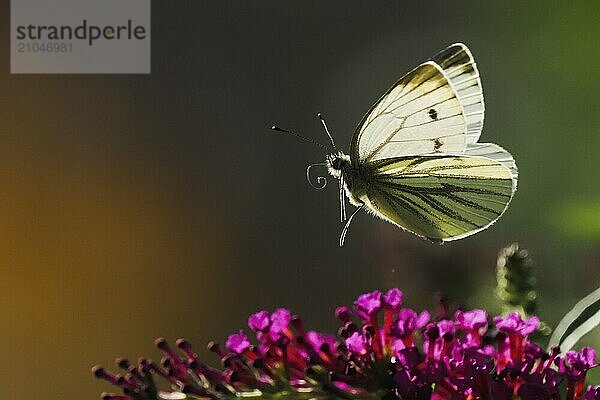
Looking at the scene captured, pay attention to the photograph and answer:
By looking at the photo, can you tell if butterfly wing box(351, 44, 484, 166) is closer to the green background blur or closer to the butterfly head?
the butterfly head

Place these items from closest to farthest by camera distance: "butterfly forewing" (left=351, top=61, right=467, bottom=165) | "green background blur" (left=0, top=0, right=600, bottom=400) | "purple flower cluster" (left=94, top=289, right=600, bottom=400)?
"purple flower cluster" (left=94, top=289, right=600, bottom=400) → "butterfly forewing" (left=351, top=61, right=467, bottom=165) → "green background blur" (left=0, top=0, right=600, bottom=400)

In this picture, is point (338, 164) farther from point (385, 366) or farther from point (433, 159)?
point (385, 366)

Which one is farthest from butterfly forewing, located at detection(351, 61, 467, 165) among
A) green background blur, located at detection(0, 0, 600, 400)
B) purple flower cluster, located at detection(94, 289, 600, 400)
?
green background blur, located at detection(0, 0, 600, 400)

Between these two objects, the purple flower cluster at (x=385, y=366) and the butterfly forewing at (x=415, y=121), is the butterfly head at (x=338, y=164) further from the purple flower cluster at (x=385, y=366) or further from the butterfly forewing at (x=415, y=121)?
the purple flower cluster at (x=385, y=366)

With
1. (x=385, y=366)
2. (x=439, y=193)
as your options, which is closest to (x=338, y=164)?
(x=439, y=193)

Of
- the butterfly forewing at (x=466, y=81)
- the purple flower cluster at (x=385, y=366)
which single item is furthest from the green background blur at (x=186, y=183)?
the purple flower cluster at (x=385, y=366)

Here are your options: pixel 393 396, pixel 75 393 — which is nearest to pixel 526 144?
pixel 393 396

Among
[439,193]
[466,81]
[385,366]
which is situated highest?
[466,81]
